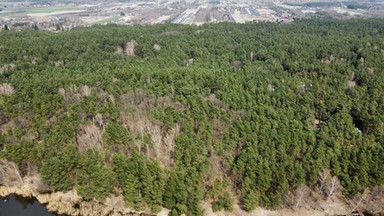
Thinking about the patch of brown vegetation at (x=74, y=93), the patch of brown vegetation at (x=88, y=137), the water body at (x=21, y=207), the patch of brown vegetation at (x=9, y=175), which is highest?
the patch of brown vegetation at (x=74, y=93)

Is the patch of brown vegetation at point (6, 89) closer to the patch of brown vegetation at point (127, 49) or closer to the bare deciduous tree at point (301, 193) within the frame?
the patch of brown vegetation at point (127, 49)

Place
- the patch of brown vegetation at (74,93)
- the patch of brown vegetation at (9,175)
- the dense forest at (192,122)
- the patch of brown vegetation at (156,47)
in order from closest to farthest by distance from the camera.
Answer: the dense forest at (192,122) → the patch of brown vegetation at (9,175) → the patch of brown vegetation at (74,93) → the patch of brown vegetation at (156,47)

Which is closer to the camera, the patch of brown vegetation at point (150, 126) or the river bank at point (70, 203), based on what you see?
the river bank at point (70, 203)

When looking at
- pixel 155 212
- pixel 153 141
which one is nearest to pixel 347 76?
pixel 153 141

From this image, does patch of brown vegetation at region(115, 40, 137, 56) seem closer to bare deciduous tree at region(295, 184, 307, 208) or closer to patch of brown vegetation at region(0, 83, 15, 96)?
patch of brown vegetation at region(0, 83, 15, 96)

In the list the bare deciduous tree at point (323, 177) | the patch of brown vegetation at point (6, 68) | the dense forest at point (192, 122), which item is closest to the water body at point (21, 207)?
the dense forest at point (192, 122)

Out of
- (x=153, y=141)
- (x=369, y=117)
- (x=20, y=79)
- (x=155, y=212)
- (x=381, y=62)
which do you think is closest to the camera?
(x=155, y=212)

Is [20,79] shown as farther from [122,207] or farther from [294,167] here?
[294,167]

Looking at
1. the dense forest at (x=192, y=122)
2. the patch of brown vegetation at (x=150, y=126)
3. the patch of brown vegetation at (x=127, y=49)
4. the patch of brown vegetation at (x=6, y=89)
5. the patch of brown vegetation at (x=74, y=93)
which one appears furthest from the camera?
the patch of brown vegetation at (x=127, y=49)
